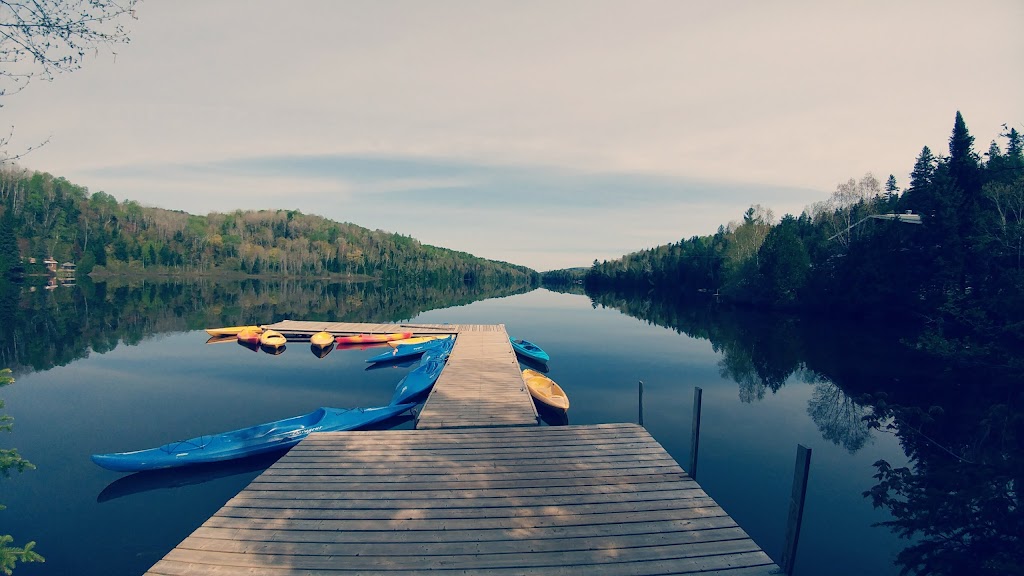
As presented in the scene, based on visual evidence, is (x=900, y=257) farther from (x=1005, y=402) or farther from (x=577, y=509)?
(x=577, y=509)

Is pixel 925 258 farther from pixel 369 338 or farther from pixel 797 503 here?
pixel 369 338

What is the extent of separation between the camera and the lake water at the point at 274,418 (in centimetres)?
934

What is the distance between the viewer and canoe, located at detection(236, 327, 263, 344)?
3103 centimetres

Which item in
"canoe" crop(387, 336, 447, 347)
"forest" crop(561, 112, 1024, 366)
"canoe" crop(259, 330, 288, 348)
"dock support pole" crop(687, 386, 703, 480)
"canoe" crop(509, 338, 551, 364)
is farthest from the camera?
"canoe" crop(387, 336, 447, 347)

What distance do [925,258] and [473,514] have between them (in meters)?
38.6

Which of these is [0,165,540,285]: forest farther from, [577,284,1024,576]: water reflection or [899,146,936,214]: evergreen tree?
[899,146,936,214]: evergreen tree

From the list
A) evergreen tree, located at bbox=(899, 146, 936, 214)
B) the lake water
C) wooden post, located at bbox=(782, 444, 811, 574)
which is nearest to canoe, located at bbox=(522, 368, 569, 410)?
the lake water

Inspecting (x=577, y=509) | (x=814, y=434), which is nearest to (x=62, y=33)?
(x=577, y=509)

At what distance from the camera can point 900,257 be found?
34625mm

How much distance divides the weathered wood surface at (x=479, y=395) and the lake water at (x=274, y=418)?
253cm

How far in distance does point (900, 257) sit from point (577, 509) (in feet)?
134

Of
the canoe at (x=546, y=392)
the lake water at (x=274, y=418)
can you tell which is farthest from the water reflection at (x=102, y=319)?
the canoe at (x=546, y=392)

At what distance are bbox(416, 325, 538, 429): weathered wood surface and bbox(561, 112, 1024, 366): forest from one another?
67.8 feet

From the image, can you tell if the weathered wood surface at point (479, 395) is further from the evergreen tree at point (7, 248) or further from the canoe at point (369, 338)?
the evergreen tree at point (7, 248)
